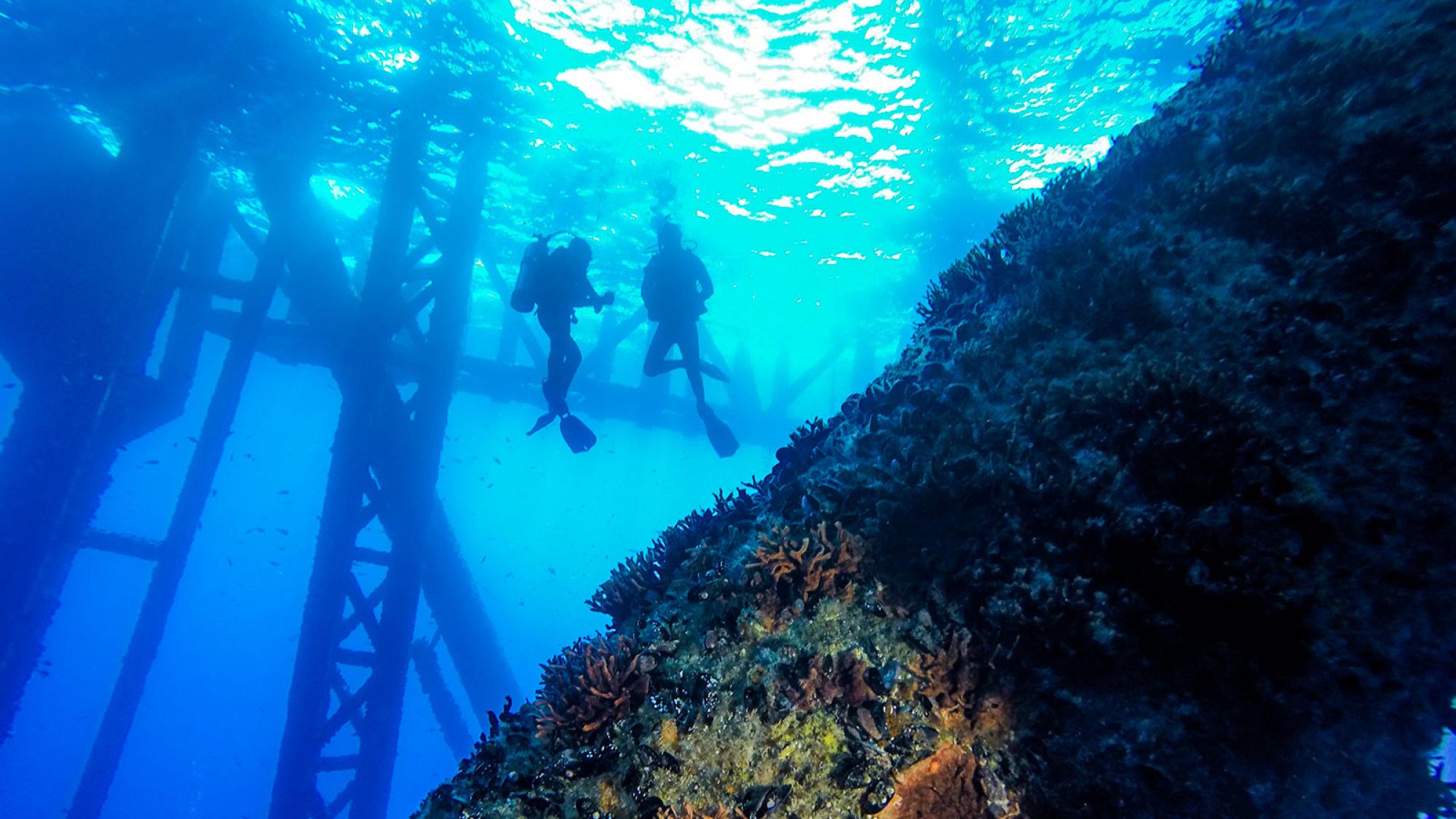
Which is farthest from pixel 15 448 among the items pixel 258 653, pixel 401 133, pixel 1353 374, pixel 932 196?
pixel 258 653

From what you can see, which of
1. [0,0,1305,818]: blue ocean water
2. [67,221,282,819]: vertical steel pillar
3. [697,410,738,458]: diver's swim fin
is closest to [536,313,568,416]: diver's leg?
Result: [697,410,738,458]: diver's swim fin

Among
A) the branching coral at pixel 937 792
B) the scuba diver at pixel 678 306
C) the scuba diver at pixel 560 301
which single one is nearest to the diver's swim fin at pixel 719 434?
the scuba diver at pixel 678 306

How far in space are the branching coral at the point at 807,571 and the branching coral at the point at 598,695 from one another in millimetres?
891

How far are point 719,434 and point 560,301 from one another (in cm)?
477

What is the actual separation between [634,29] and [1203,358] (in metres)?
14.2

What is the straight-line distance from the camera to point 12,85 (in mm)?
14633

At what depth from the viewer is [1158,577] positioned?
2951mm

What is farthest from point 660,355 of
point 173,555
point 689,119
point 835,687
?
point 173,555

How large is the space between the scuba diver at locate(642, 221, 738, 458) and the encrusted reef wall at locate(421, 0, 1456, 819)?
9505 mm

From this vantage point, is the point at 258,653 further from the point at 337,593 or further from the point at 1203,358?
the point at 1203,358

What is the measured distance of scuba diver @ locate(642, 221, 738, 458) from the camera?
13680mm

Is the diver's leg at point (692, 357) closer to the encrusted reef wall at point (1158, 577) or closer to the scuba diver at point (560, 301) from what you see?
the scuba diver at point (560, 301)

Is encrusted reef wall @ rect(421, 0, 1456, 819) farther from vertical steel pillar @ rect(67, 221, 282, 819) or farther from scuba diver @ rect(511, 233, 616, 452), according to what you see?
vertical steel pillar @ rect(67, 221, 282, 819)

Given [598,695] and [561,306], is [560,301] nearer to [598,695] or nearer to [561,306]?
[561,306]
